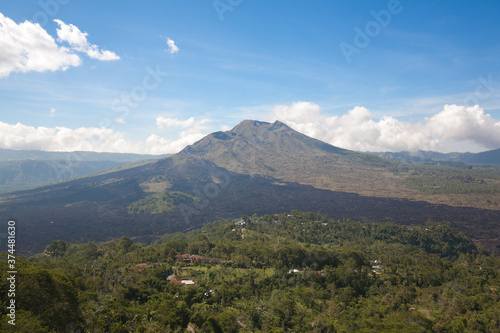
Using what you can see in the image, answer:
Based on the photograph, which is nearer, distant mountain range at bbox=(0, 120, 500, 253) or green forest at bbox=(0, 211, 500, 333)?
green forest at bbox=(0, 211, 500, 333)

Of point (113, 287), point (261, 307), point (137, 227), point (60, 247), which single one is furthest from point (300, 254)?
point (137, 227)

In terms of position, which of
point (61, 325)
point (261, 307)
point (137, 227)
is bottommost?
point (137, 227)

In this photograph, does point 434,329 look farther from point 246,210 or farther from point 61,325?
point 246,210

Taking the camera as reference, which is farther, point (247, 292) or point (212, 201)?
point (212, 201)

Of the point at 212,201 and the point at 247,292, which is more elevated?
the point at 247,292
